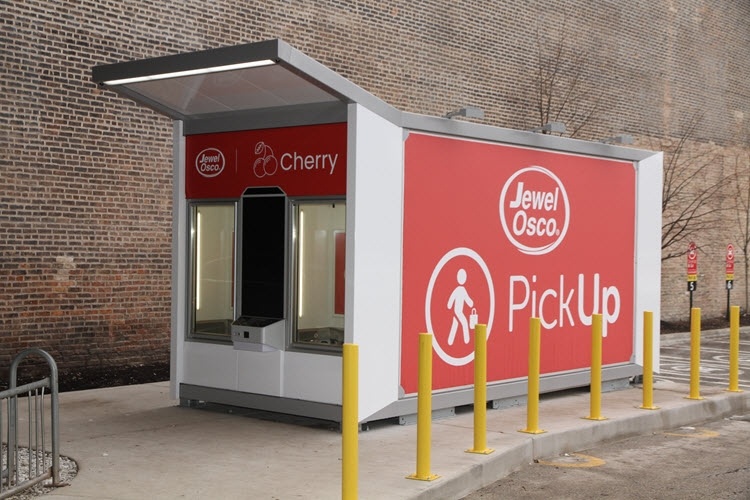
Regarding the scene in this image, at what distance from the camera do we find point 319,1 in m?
16.5

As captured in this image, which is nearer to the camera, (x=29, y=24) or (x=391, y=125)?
(x=391, y=125)

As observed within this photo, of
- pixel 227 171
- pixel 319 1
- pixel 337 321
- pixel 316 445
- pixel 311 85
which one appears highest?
pixel 319 1

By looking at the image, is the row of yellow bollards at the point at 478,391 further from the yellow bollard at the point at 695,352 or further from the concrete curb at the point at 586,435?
the concrete curb at the point at 586,435

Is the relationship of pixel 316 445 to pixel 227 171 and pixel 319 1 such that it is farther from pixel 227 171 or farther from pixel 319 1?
pixel 319 1

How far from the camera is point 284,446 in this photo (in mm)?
8070

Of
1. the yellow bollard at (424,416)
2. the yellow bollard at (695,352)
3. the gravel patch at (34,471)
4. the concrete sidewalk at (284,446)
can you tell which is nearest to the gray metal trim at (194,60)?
the yellow bollard at (424,416)

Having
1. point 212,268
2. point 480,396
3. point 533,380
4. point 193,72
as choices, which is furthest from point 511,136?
point 193,72

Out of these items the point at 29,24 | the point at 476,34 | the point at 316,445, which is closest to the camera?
the point at 316,445

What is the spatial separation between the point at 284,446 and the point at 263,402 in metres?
1.25

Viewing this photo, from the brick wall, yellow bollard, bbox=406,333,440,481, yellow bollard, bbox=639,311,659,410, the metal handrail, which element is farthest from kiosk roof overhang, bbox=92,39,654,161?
the brick wall

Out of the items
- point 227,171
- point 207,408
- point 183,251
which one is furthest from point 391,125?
point 207,408

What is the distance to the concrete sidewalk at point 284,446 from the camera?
6.67m

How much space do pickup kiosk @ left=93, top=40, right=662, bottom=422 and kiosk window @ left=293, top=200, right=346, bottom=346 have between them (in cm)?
1

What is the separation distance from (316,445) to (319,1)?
1015cm
